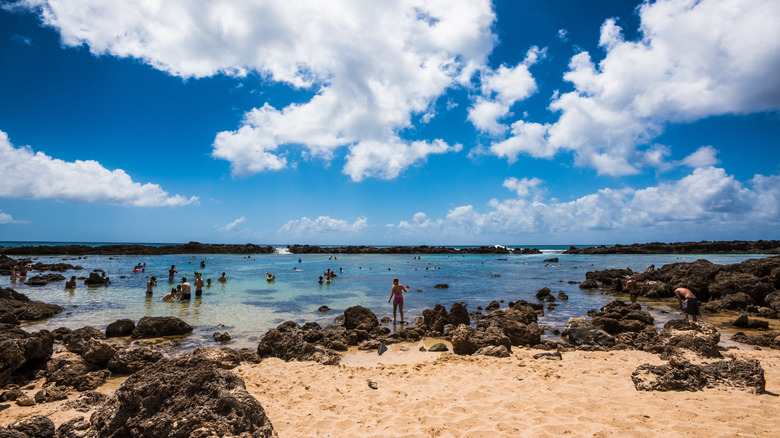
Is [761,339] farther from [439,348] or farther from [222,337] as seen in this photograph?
[222,337]

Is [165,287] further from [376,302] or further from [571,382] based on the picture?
[571,382]

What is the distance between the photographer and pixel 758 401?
19.5 feet

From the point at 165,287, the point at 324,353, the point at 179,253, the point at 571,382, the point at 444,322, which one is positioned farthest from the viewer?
the point at 179,253

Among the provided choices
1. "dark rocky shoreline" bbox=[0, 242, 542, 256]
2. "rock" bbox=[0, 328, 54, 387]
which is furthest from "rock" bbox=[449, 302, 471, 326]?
"dark rocky shoreline" bbox=[0, 242, 542, 256]

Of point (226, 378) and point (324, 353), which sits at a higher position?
point (226, 378)

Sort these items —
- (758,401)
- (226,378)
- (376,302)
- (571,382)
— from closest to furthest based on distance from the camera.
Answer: (226,378) → (758,401) → (571,382) → (376,302)

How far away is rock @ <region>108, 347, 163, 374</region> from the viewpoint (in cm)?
864

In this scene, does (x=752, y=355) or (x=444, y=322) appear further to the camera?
(x=444, y=322)

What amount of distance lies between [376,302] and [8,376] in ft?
52.8

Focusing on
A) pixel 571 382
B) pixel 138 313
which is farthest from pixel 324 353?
pixel 138 313

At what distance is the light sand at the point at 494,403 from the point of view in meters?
5.27

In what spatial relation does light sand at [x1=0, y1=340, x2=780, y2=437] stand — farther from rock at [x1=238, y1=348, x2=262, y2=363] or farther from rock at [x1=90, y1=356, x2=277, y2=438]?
rock at [x1=90, y1=356, x2=277, y2=438]

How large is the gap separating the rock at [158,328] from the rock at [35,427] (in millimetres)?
9202

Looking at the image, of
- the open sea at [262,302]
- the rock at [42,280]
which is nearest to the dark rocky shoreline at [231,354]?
the open sea at [262,302]
